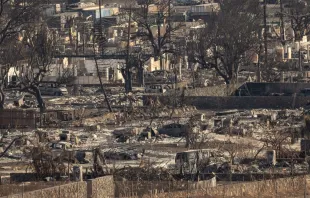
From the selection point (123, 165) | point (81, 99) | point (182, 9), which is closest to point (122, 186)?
point (123, 165)

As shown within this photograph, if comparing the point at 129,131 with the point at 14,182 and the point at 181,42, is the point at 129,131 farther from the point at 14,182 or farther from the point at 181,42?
the point at 181,42

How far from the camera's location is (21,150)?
2930 cm

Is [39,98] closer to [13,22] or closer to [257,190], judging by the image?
[13,22]

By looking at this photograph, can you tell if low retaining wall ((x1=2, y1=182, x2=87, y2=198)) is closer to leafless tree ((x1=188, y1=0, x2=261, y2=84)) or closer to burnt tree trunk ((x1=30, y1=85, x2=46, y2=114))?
burnt tree trunk ((x1=30, y1=85, x2=46, y2=114))

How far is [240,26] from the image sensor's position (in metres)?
46.1

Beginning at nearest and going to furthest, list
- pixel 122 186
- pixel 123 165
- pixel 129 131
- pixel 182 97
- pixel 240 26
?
pixel 122 186
pixel 123 165
pixel 129 131
pixel 182 97
pixel 240 26

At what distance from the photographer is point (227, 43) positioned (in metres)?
43.4

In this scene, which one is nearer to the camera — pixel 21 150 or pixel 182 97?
pixel 21 150

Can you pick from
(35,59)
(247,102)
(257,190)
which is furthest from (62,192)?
(35,59)

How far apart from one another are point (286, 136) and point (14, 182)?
297 inches

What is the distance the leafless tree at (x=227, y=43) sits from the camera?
139 feet

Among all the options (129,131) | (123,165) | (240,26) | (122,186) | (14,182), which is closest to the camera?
(122,186)

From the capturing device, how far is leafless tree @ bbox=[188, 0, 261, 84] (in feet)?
139

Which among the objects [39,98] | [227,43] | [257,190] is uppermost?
[227,43]
